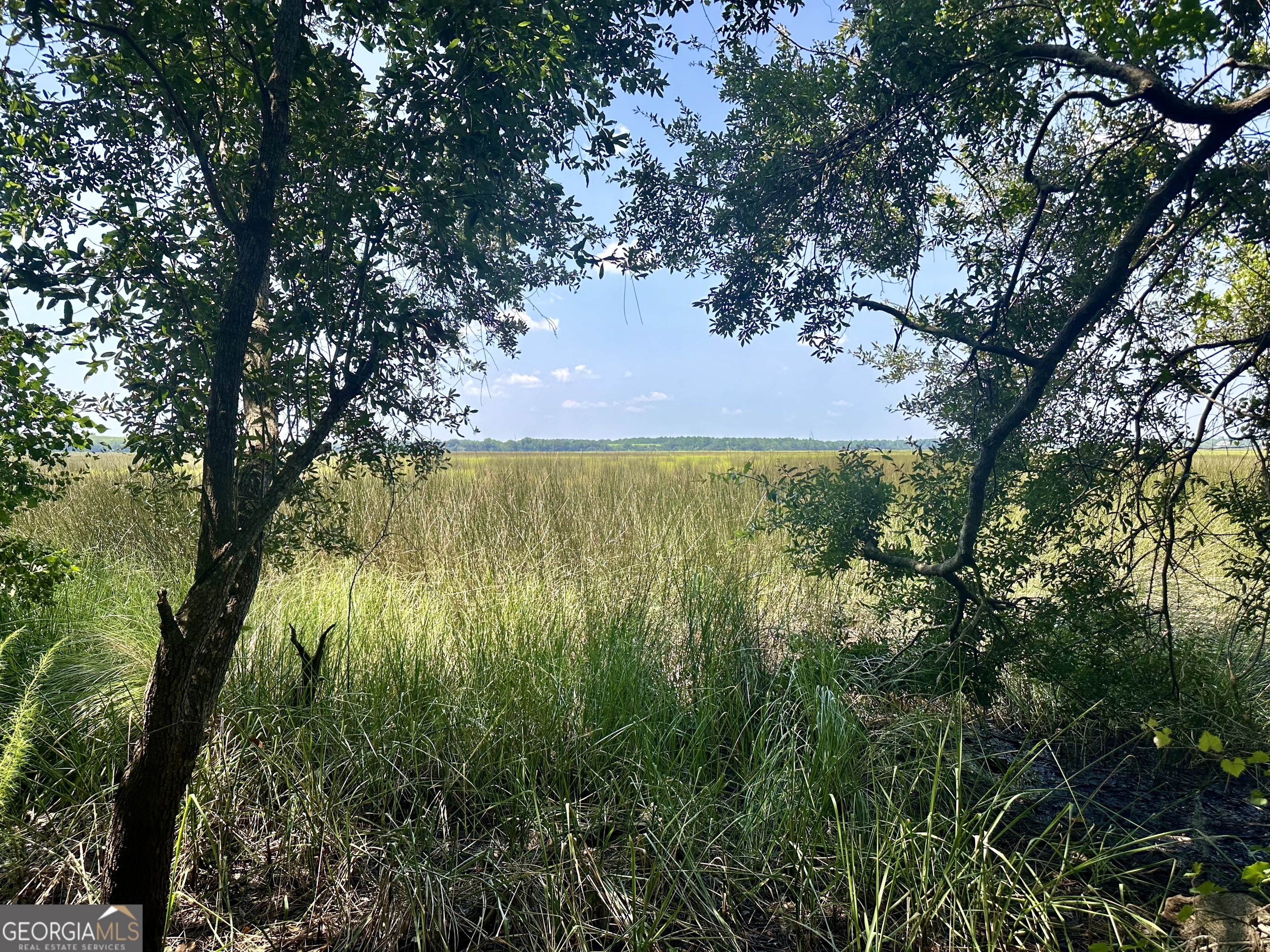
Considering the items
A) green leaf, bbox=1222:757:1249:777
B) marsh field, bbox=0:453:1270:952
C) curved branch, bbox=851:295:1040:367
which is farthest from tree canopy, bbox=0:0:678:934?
green leaf, bbox=1222:757:1249:777

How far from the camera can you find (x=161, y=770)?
1.81 meters

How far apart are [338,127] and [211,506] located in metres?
1.18

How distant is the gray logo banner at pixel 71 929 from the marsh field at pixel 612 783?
17cm

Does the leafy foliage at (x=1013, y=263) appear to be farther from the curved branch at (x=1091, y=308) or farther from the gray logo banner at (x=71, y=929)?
the gray logo banner at (x=71, y=929)

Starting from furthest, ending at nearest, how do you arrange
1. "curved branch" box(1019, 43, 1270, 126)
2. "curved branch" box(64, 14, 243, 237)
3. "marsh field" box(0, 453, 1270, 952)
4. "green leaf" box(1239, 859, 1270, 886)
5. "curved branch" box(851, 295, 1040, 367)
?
"curved branch" box(851, 295, 1040, 367) → "curved branch" box(1019, 43, 1270, 126) → "marsh field" box(0, 453, 1270, 952) → "curved branch" box(64, 14, 243, 237) → "green leaf" box(1239, 859, 1270, 886)

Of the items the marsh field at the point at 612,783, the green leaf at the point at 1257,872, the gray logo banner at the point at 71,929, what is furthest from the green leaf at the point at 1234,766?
the gray logo banner at the point at 71,929

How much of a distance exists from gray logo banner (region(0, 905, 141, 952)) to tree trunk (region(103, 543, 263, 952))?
0.03 meters

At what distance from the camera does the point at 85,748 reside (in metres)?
2.68

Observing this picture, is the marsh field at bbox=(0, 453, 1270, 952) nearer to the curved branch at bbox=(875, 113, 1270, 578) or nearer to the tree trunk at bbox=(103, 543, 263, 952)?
the tree trunk at bbox=(103, 543, 263, 952)

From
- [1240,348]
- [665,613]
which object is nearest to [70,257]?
[665,613]

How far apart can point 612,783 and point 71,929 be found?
1.59m

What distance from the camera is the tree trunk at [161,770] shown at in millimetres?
1782

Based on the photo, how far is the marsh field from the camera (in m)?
1.93

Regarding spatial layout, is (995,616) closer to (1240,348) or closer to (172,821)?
(1240,348)
